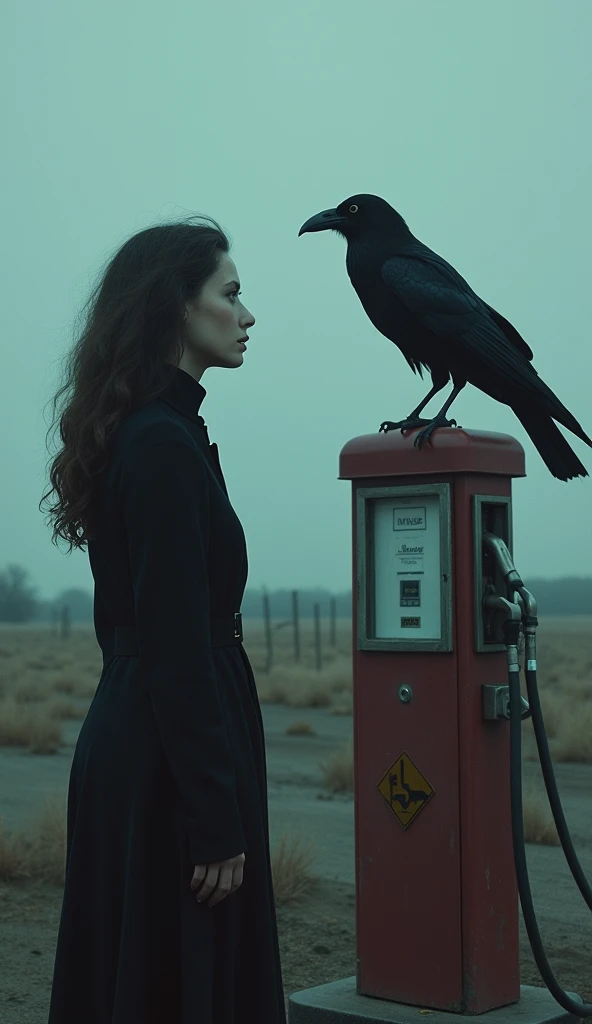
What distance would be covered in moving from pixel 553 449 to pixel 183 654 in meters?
2.03

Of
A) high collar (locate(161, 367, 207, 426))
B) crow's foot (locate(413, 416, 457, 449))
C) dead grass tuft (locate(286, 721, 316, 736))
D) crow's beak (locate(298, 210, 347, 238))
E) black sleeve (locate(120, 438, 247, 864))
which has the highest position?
crow's beak (locate(298, 210, 347, 238))

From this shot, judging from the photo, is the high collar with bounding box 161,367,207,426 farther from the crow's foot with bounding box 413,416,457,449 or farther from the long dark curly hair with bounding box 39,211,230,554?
the crow's foot with bounding box 413,416,457,449

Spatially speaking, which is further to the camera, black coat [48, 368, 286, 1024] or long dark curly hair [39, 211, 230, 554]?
long dark curly hair [39, 211, 230, 554]

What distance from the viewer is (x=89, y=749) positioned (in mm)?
2699

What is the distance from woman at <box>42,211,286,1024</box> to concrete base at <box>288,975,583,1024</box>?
1404 millimetres

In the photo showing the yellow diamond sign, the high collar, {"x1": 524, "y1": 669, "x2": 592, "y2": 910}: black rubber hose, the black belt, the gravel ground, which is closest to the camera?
the black belt

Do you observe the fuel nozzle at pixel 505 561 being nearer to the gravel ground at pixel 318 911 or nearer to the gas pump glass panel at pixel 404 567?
the gas pump glass panel at pixel 404 567

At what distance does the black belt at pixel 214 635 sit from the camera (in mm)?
2699

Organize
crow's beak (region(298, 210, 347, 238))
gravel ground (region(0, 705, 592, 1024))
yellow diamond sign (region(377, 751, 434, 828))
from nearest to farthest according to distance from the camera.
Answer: yellow diamond sign (region(377, 751, 434, 828)), crow's beak (region(298, 210, 347, 238)), gravel ground (region(0, 705, 592, 1024))

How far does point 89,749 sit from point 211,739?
13.8 inches

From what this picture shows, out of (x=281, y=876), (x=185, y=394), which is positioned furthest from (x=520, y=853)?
(x=281, y=876)

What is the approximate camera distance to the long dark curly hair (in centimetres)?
273

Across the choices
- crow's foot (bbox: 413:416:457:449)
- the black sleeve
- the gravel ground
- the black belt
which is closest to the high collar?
the black sleeve

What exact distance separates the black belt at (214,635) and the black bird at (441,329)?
1.45 metres
